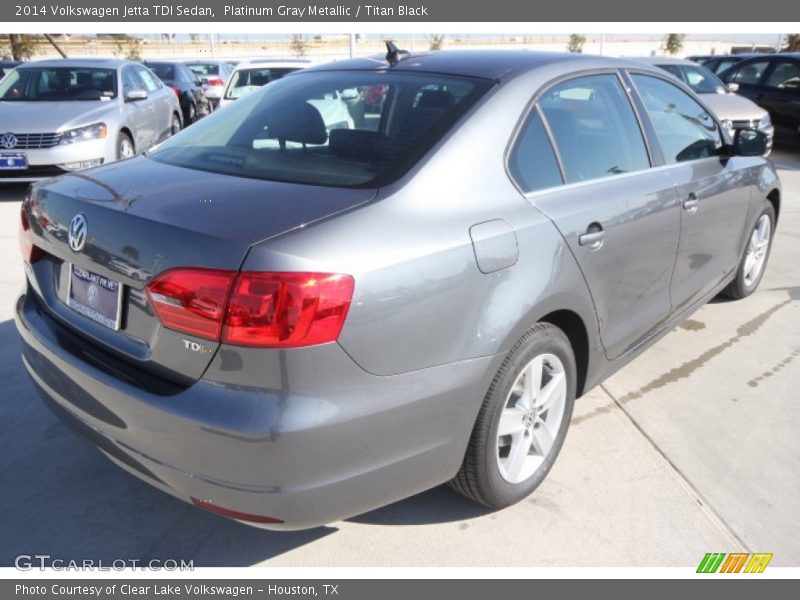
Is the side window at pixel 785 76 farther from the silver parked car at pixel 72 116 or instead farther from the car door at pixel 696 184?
the silver parked car at pixel 72 116

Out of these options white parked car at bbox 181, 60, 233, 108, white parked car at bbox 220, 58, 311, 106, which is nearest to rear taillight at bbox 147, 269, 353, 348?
white parked car at bbox 220, 58, 311, 106

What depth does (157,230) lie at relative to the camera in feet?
6.49

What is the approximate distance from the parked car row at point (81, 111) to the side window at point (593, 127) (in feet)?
17.4

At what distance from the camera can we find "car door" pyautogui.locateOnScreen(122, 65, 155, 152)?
8.74m

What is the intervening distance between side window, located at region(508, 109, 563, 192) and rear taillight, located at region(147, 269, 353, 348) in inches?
36.5

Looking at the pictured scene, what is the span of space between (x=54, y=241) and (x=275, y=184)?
2.69 ft

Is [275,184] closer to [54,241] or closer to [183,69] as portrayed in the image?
[54,241]

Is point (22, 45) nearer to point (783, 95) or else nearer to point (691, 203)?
point (783, 95)

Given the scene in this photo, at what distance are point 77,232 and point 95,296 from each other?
8.4 inches

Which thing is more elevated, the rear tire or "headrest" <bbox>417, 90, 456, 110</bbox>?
"headrest" <bbox>417, 90, 456, 110</bbox>

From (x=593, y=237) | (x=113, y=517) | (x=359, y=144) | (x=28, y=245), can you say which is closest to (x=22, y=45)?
(x=28, y=245)

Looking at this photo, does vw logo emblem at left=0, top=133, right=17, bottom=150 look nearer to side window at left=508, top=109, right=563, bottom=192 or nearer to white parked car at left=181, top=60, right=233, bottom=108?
side window at left=508, top=109, right=563, bottom=192

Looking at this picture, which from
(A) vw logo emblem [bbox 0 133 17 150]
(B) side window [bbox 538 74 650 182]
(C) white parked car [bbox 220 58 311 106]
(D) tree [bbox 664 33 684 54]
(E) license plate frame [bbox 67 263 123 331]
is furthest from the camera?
(D) tree [bbox 664 33 684 54]
